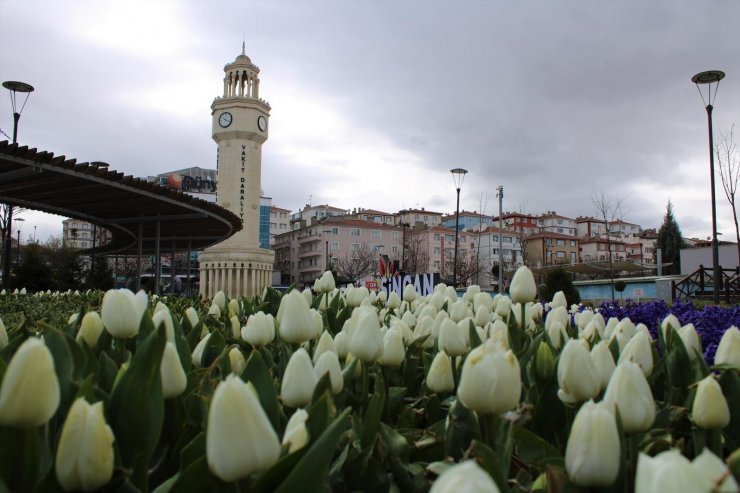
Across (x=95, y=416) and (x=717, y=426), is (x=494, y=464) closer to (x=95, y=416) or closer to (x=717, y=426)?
(x=717, y=426)

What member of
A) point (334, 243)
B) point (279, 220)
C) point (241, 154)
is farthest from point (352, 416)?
point (279, 220)

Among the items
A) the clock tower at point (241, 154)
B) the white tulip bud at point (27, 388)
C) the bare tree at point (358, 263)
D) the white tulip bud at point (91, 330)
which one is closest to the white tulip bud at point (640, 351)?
the white tulip bud at point (27, 388)

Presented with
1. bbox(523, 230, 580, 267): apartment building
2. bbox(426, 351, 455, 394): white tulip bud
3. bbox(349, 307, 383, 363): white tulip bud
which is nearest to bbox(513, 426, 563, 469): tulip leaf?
bbox(426, 351, 455, 394): white tulip bud

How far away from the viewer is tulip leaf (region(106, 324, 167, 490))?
3.97ft

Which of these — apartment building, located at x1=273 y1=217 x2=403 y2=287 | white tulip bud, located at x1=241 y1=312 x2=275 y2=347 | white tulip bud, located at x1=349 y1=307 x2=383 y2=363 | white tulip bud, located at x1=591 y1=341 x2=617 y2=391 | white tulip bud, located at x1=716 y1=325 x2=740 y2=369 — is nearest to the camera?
white tulip bud, located at x1=591 y1=341 x2=617 y2=391

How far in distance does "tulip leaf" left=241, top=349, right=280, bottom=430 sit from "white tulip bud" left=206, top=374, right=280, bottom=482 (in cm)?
37

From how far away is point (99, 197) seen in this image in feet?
51.1

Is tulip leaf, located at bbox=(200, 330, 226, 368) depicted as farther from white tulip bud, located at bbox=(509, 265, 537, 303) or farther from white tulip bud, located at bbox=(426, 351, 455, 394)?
white tulip bud, located at bbox=(509, 265, 537, 303)

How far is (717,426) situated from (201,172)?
11527 cm

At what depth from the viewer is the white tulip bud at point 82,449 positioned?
3.30 feet

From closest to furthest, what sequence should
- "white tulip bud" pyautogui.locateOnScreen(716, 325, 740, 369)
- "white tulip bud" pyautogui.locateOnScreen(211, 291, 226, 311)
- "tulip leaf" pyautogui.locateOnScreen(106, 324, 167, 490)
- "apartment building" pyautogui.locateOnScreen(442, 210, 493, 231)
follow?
"tulip leaf" pyautogui.locateOnScreen(106, 324, 167, 490) < "white tulip bud" pyautogui.locateOnScreen(716, 325, 740, 369) < "white tulip bud" pyautogui.locateOnScreen(211, 291, 226, 311) < "apartment building" pyautogui.locateOnScreen(442, 210, 493, 231)

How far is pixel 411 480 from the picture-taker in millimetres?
1450

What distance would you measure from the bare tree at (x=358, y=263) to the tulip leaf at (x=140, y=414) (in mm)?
74960

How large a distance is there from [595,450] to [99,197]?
16625 mm
